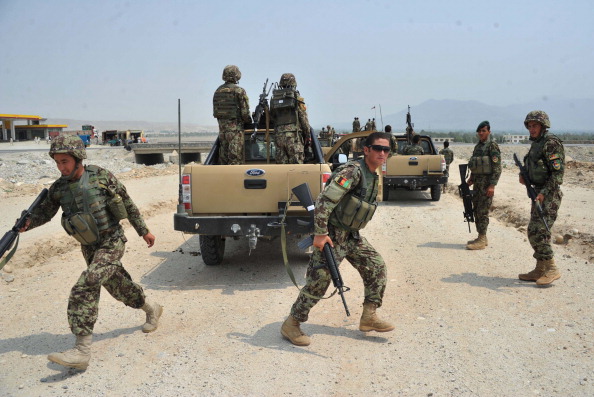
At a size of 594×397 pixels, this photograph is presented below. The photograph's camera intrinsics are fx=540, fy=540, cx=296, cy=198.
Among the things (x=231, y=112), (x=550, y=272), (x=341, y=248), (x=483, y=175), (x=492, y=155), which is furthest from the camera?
(x=483, y=175)

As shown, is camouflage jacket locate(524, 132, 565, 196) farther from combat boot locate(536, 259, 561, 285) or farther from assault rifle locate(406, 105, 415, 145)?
assault rifle locate(406, 105, 415, 145)

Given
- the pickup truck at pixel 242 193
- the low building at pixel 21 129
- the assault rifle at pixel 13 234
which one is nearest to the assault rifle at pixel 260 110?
the pickup truck at pixel 242 193

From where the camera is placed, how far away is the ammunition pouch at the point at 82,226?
4066mm

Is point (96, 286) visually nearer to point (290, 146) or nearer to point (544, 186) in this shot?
point (290, 146)

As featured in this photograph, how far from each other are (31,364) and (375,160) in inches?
122

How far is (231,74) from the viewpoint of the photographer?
7445 mm

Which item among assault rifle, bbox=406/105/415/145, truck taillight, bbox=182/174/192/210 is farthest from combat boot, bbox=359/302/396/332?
assault rifle, bbox=406/105/415/145

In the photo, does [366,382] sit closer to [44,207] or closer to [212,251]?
[44,207]

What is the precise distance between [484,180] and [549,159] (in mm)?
1904

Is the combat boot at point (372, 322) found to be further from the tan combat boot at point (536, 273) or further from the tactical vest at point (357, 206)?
the tan combat boot at point (536, 273)

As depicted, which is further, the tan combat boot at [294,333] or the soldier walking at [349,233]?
the tan combat boot at [294,333]

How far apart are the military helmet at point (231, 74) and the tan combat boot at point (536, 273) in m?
4.49

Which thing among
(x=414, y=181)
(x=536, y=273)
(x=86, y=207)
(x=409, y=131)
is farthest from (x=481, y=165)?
(x=409, y=131)

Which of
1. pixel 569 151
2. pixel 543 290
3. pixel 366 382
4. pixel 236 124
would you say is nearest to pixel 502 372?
pixel 366 382
